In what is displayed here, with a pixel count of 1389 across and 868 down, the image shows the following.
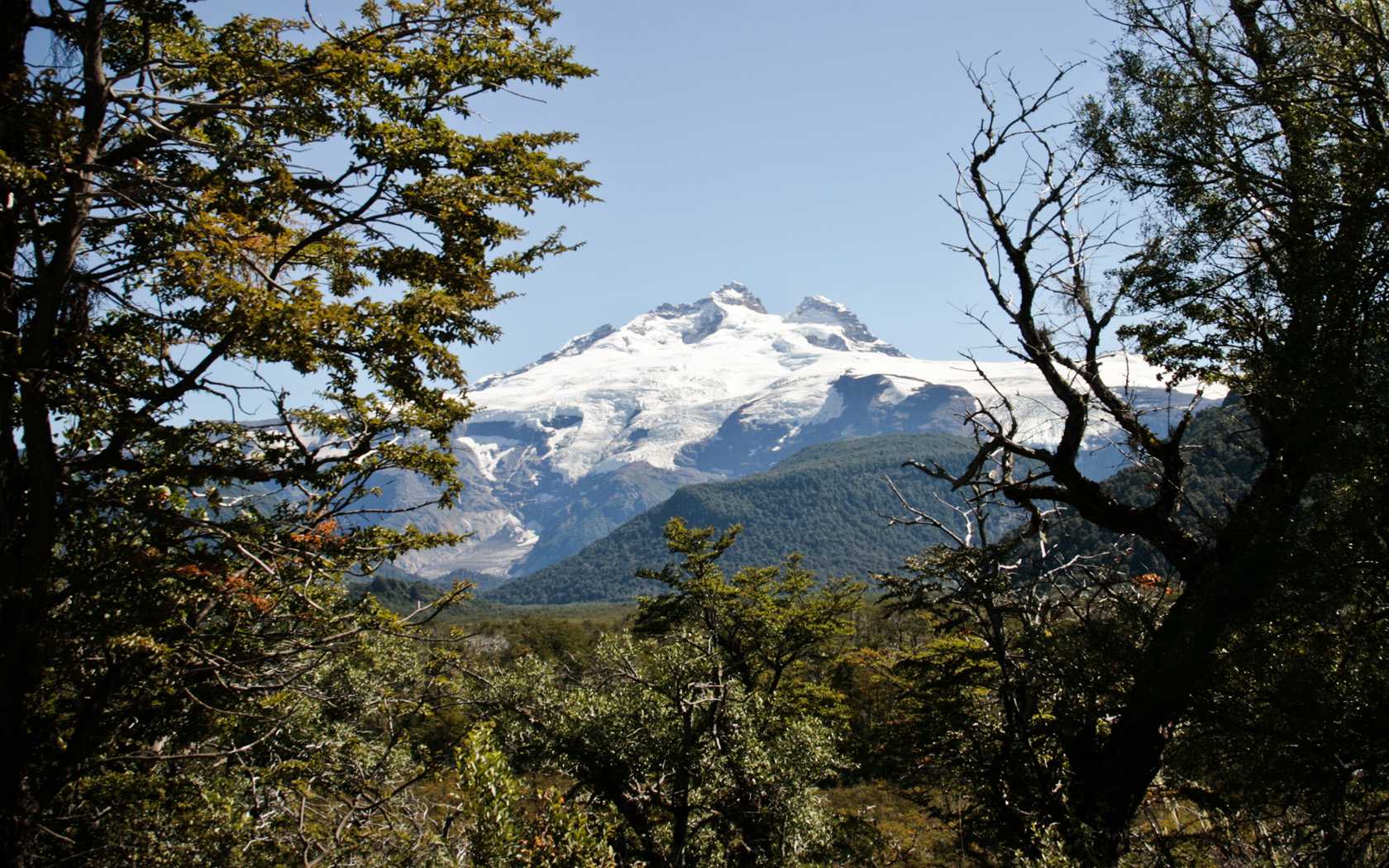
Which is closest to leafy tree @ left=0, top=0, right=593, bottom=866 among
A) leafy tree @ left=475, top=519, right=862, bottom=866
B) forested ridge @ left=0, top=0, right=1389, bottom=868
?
forested ridge @ left=0, top=0, right=1389, bottom=868

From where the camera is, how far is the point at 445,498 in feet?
20.0

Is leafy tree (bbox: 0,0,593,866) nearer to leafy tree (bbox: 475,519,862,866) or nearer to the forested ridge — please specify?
the forested ridge

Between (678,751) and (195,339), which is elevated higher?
(195,339)

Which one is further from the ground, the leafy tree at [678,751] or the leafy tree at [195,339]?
the leafy tree at [195,339]

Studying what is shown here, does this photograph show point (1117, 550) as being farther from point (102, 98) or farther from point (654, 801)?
point (102, 98)

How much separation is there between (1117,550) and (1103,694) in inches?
88.1

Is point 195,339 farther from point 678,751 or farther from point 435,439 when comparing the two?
point 678,751

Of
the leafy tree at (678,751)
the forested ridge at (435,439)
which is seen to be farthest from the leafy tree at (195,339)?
the leafy tree at (678,751)

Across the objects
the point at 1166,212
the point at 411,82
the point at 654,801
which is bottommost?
the point at 654,801

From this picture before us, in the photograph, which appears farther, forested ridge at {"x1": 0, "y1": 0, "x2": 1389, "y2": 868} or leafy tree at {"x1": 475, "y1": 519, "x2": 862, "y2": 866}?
leafy tree at {"x1": 475, "y1": 519, "x2": 862, "y2": 866}

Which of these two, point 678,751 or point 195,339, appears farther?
point 678,751

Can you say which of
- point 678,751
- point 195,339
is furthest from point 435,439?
point 678,751

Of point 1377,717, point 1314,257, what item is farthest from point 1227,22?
point 1377,717

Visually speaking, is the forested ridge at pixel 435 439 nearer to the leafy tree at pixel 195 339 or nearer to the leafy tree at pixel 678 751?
the leafy tree at pixel 195 339
